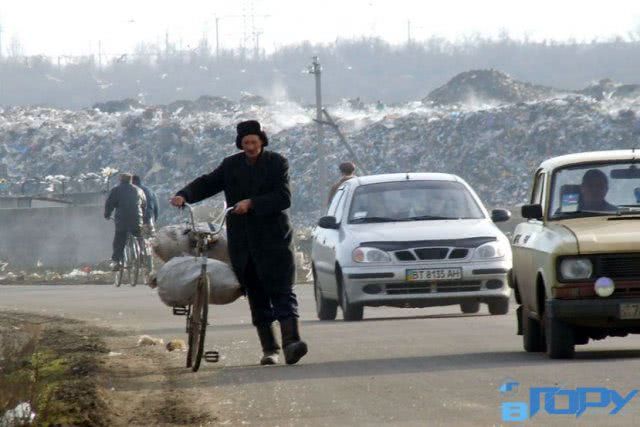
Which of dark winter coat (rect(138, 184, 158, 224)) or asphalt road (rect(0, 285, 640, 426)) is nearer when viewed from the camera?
asphalt road (rect(0, 285, 640, 426))

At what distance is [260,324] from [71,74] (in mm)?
89857

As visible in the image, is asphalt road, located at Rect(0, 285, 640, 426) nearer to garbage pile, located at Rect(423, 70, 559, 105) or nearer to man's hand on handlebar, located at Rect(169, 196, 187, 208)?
man's hand on handlebar, located at Rect(169, 196, 187, 208)

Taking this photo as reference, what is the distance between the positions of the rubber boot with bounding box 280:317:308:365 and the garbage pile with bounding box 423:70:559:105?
6406 centimetres

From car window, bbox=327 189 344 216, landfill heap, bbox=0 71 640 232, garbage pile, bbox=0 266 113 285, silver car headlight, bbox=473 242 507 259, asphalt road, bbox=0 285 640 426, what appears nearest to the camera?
asphalt road, bbox=0 285 640 426

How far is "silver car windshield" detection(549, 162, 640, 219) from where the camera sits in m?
14.2

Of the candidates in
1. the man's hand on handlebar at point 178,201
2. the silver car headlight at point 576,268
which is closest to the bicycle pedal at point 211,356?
the man's hand on handlebar at point 178,201

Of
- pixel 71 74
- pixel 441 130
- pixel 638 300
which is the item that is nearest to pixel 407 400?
pixel 638 300

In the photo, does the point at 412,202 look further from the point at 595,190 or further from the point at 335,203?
the point at 595,190

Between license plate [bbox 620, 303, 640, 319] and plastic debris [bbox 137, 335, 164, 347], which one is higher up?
license plate [bbox 620, 303, 640, 319]

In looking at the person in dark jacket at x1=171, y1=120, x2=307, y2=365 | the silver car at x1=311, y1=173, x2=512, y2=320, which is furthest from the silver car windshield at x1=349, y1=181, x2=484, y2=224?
the person in dark jacket at x1=171, y1=120, x2=307, y2=365

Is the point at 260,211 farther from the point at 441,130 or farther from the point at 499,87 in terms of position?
the point at 499,87

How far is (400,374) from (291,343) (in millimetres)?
1503

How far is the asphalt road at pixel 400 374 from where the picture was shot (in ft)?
32.9

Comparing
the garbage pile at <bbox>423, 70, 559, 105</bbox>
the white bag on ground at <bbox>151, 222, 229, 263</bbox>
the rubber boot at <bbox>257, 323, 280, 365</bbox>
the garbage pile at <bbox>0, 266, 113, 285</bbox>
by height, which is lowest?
the garbage pile at <bbox>0, 266, 113, 285</bbox>
